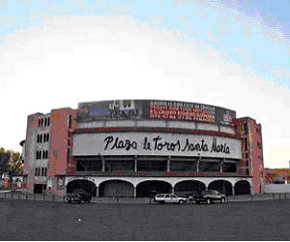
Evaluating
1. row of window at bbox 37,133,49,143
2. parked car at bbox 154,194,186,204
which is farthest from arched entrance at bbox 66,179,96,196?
parked car at bbox 154,194,186,204

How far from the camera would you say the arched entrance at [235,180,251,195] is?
66.6 metres

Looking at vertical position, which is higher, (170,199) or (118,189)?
(118,189)

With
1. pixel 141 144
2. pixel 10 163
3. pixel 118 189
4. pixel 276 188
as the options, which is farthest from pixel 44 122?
pixel 276 188

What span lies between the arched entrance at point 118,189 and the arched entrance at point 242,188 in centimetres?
2734

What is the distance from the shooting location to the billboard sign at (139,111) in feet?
202

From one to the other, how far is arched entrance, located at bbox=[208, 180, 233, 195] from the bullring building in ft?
0.76

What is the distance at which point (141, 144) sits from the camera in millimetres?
56312

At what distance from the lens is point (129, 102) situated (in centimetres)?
6191

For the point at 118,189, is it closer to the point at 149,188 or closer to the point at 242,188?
the point at 149,188

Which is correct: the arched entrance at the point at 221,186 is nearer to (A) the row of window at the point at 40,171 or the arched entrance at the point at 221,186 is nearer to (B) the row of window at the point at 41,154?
(A) the row of window at the point at 40,171

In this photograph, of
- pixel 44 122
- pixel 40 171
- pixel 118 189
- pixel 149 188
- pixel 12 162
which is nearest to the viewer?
pixel 118 189

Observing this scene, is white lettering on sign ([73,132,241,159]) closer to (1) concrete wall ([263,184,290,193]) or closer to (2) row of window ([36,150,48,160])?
(2) row of window ([36,150,48,160])

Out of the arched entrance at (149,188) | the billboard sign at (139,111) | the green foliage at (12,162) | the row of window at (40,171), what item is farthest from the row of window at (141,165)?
the green foliage at (12,162)

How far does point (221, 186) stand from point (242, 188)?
5.77 m
